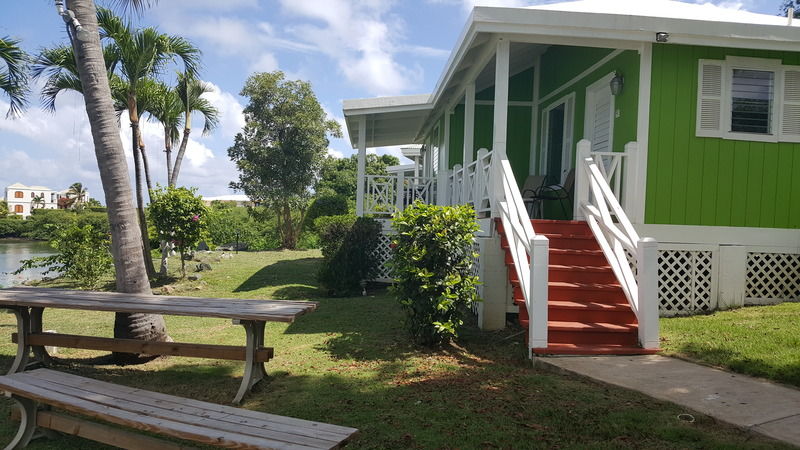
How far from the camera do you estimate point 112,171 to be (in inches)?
235

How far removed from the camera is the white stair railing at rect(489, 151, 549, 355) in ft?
17.4

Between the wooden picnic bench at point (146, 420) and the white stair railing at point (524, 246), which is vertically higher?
the white stair railing at point (524, 246)

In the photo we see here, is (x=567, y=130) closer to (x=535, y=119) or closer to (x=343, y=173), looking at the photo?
(x=535, y=119)

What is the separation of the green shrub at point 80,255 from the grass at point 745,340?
37.7 feet

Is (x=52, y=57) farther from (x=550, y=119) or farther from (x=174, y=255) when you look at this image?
(x=550, y=119)

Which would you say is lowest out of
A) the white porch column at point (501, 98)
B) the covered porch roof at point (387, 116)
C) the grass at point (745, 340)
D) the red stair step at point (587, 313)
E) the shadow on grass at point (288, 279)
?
the shadow on grass at point (288, 279)

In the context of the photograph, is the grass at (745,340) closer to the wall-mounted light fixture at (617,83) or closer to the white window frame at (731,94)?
the white window frame at (731,94)

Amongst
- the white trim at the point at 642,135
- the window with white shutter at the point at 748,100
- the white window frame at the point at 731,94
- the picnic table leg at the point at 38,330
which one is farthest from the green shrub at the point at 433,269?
the white window frame at the point at 731,94

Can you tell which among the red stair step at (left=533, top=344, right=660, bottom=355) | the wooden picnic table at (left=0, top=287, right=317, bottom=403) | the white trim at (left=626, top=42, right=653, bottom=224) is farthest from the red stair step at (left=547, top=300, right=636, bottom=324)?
the wooden picnic table at (left=0, top=287, right=317, bottom=403)

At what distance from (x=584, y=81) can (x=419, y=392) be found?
7.00m

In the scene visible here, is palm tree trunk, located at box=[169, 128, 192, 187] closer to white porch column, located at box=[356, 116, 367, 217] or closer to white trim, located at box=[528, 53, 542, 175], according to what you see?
white porch column, located at box=[356, 116, 367, 217]

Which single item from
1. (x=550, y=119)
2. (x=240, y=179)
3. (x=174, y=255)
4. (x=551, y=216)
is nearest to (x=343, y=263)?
(x=551, y=216)

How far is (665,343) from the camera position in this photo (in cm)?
585

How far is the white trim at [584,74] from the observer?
8.44m
